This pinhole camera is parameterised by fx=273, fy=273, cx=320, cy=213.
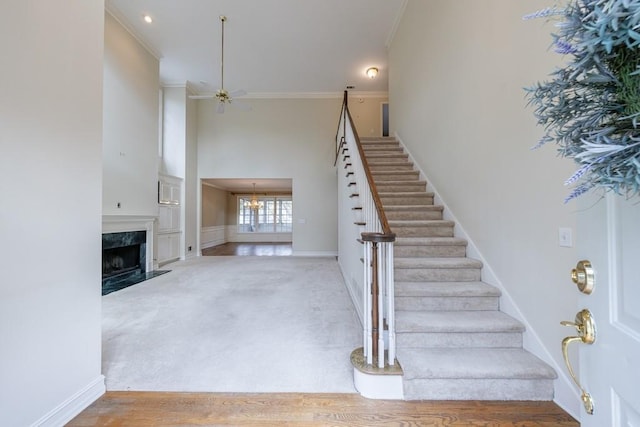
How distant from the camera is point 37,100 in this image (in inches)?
58.7

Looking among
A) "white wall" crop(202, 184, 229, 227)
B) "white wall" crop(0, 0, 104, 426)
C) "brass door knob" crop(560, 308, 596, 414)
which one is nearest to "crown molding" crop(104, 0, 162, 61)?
"white wall" crop(0, 0, 104, 426)

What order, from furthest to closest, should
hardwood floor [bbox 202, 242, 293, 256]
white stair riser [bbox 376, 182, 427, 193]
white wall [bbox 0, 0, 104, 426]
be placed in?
hardwood floor [bbox 202, 242, 293, 256] → white stair riser [bbox 376, 182, 427, 193] → white wall [bbox 0, 0, 104, 426]

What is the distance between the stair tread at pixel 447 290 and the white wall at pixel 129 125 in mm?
4832

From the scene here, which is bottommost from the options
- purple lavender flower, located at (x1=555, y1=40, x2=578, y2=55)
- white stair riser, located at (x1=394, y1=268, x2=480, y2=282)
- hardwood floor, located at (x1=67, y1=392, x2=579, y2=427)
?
hardwood floor, located at (x1=67, y1=392, x2=579, y2=427)

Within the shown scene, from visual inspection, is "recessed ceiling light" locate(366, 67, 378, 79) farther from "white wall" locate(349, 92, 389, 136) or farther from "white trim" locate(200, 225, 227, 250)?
"white trim" locate(200, 225, 227, 250)

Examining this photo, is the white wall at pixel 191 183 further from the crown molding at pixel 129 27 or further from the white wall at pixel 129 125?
the crown molding at pixel 129 27

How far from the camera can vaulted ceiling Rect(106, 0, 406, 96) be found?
15.5ft

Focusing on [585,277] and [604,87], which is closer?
[604,87]

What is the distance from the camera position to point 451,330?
2.11m

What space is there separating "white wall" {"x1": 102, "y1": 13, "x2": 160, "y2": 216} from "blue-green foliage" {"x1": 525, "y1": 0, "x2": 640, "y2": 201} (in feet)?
18.3

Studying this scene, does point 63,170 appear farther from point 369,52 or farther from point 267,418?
point 369,52

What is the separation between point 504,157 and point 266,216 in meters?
10.9

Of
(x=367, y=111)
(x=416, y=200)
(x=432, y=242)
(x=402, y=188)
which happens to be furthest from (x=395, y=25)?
(x=432, y=242)

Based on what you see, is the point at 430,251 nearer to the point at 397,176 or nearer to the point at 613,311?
the point at 397,176
